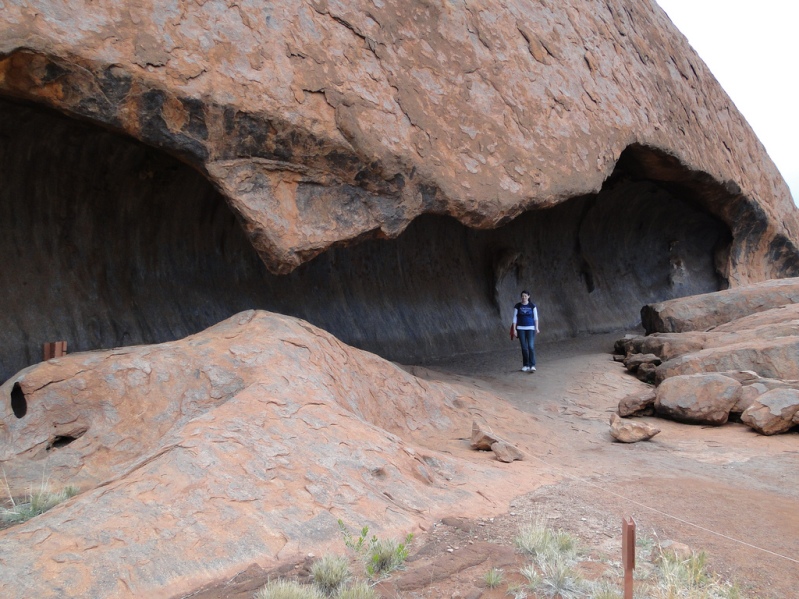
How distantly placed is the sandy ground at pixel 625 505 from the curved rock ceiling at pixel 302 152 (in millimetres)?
2233

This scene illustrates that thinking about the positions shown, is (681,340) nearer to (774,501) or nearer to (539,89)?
(539,89)

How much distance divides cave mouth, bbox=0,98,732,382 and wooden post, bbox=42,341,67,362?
481mm

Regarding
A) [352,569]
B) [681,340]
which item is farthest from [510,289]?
[352,569]

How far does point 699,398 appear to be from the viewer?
6.89m

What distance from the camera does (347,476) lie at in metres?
3.79

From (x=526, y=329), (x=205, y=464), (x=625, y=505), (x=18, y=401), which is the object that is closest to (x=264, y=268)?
(x=526, y=329)

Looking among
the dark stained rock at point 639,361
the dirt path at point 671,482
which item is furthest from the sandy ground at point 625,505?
the dark stained rock at point 639,361

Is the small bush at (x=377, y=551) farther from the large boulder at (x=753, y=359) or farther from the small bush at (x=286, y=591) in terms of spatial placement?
the large boulder at (x=753, y=359)

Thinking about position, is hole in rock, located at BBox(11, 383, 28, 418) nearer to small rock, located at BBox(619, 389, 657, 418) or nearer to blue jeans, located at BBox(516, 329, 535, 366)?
small rock, located at BBox(619, 389, 657, 418)

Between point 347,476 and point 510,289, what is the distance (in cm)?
893

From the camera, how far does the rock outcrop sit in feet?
9.54

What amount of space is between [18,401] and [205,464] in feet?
6.24

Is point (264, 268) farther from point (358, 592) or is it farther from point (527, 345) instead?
point (358, 592)

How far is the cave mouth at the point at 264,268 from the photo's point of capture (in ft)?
20.8
